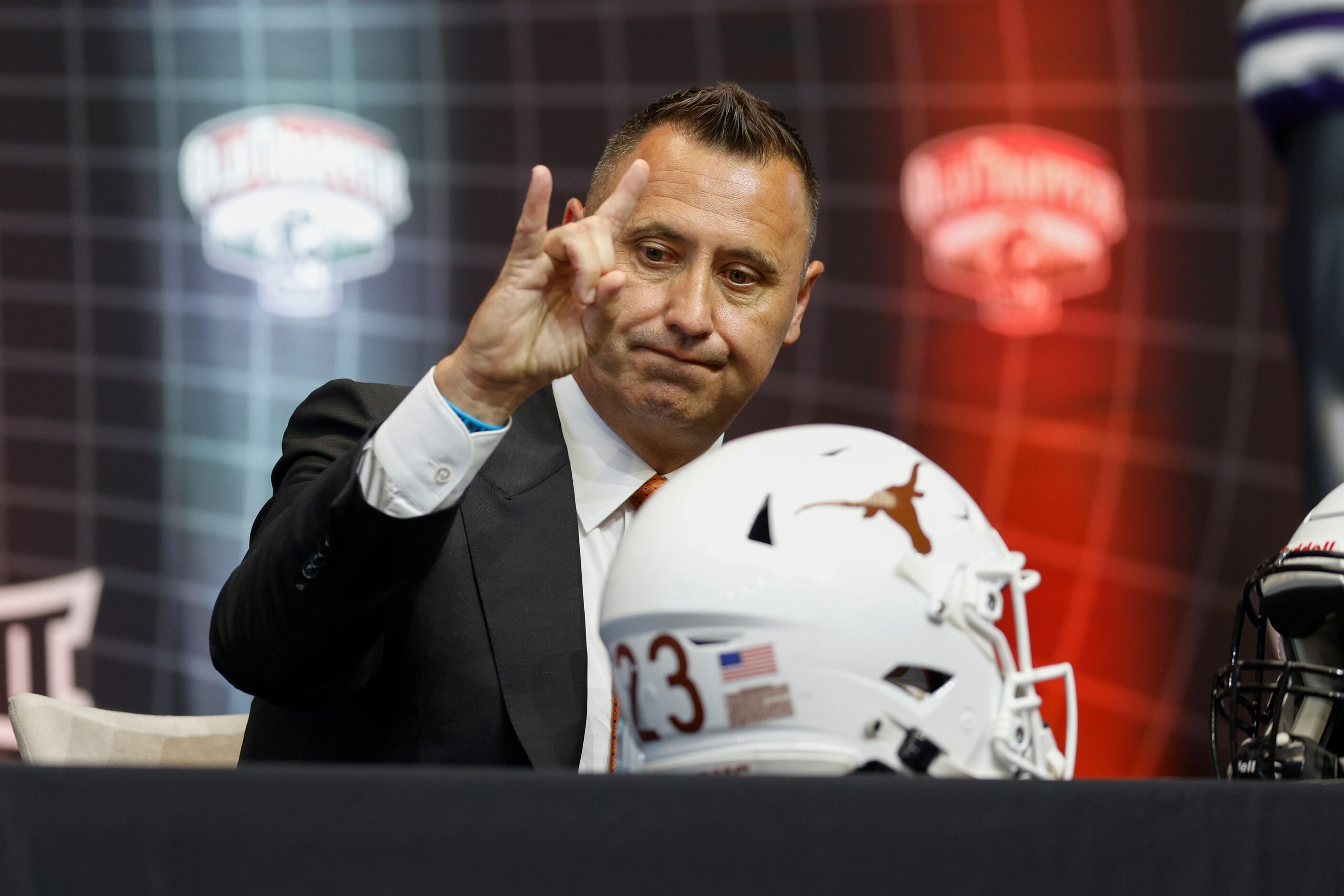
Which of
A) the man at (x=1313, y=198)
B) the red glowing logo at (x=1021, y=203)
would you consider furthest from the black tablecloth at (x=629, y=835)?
the red glowing logo at (x=1021, y=203)

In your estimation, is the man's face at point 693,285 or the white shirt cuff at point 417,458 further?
the man's face at point 693,285

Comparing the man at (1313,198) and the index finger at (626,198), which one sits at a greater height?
the man at (1313,198)

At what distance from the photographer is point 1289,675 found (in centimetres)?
128

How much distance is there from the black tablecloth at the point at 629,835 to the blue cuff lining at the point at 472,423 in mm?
471

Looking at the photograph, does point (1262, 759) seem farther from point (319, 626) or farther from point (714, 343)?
point (319, 626)

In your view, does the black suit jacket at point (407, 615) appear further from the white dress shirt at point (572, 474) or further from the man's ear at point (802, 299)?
the man's ear at point (802, 299)

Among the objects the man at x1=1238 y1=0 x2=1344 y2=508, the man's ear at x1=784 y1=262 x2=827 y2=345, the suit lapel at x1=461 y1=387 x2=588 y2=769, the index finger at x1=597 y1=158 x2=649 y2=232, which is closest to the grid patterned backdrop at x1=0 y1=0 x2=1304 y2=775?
the man at x1=1238 y1=0 x2=1344 y2=508

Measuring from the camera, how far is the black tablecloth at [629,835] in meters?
0.67

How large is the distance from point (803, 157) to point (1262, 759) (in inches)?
38.8

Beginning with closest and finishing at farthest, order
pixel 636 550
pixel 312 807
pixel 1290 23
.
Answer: pixel 312 807, pixel 636 550, pixel 1290 23

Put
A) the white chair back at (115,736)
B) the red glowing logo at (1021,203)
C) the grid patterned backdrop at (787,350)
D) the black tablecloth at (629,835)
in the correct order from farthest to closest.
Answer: the red glowing logo at (1021,203) → the grid patterned backdrop at (787,350) → the white chair back at (115,736) → the black tablecloth at (629,835)

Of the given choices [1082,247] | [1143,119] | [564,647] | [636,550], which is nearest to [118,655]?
[564,647]

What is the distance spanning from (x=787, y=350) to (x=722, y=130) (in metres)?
1.82

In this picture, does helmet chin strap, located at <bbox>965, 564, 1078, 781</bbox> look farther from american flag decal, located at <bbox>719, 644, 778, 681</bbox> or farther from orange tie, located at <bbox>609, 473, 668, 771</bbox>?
orange tie, located at <bbox>609, 473, 668, 771</bbox>
